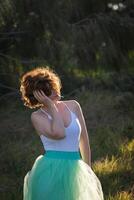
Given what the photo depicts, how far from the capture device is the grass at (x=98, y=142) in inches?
300

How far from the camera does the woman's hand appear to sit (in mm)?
4453

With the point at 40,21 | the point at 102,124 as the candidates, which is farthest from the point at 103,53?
the point at 102,124

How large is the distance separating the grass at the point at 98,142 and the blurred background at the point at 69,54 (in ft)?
0.04

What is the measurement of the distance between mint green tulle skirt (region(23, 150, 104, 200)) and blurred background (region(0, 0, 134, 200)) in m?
2.32

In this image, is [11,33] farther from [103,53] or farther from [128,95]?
[128,95]

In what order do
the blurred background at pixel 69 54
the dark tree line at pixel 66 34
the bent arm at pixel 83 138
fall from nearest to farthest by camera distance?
the bent arm at pixel 83 138
the blurred background at pixel 69 54
the dark tree line at pixel 66 34

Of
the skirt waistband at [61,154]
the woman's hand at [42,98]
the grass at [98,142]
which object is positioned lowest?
the grass at [98,142]

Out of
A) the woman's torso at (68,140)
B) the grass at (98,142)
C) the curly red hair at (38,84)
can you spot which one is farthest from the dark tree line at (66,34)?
the woman's torso at (68,140)

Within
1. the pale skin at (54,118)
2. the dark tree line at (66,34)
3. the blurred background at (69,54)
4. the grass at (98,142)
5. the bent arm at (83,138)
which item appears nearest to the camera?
the pale skin at (54,118)

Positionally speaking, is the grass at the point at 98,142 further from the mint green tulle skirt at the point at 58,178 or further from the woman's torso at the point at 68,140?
the woman's torso at the point at 68,140

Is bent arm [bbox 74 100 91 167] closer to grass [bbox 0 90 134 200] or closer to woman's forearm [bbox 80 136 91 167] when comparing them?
woman's forearm [bbox 80 136 91 167]

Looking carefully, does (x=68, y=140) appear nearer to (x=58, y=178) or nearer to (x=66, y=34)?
(x=58, y=178)

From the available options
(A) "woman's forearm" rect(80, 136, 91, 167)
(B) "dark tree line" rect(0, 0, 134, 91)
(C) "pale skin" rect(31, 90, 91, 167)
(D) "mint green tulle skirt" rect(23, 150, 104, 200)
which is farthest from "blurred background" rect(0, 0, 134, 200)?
(C) "pale skin" rect(31, 90, 91, 167)

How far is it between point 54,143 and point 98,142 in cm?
593
